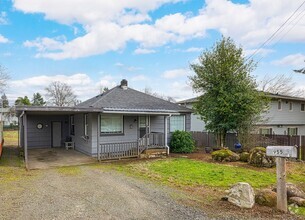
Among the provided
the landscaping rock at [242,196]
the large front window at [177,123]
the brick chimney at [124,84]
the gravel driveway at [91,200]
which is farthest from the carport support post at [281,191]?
the brick chimney at [124,84]

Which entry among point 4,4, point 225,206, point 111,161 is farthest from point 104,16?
point 225,206

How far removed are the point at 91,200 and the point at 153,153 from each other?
779 centimetres

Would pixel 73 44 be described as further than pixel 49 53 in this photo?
No

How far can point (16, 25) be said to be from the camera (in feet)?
52.1

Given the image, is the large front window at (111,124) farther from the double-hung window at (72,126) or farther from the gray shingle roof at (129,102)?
the double-hung window at (72,126)

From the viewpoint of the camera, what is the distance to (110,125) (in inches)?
533

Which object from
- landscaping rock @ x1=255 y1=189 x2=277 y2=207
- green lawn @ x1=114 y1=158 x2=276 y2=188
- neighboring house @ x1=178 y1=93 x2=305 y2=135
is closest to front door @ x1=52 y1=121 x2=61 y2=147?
green lawn @ x1=114 y1=158 x2=276 y2=188

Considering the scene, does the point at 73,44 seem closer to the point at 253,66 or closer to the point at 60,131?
the point at 60,131

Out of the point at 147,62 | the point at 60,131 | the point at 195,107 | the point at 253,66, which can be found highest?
the point at 147,62

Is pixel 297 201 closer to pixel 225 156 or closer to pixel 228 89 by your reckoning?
pixel 225 156

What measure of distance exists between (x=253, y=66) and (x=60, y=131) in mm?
14012

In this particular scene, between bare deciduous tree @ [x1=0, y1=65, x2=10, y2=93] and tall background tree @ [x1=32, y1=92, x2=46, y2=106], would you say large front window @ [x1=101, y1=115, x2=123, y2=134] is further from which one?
tall background tree @ [x1=32, y1=92, x2=46, y2=106]

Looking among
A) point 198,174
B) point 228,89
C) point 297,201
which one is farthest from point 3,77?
point 297,201

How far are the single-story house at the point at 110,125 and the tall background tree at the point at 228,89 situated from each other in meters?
2.10
